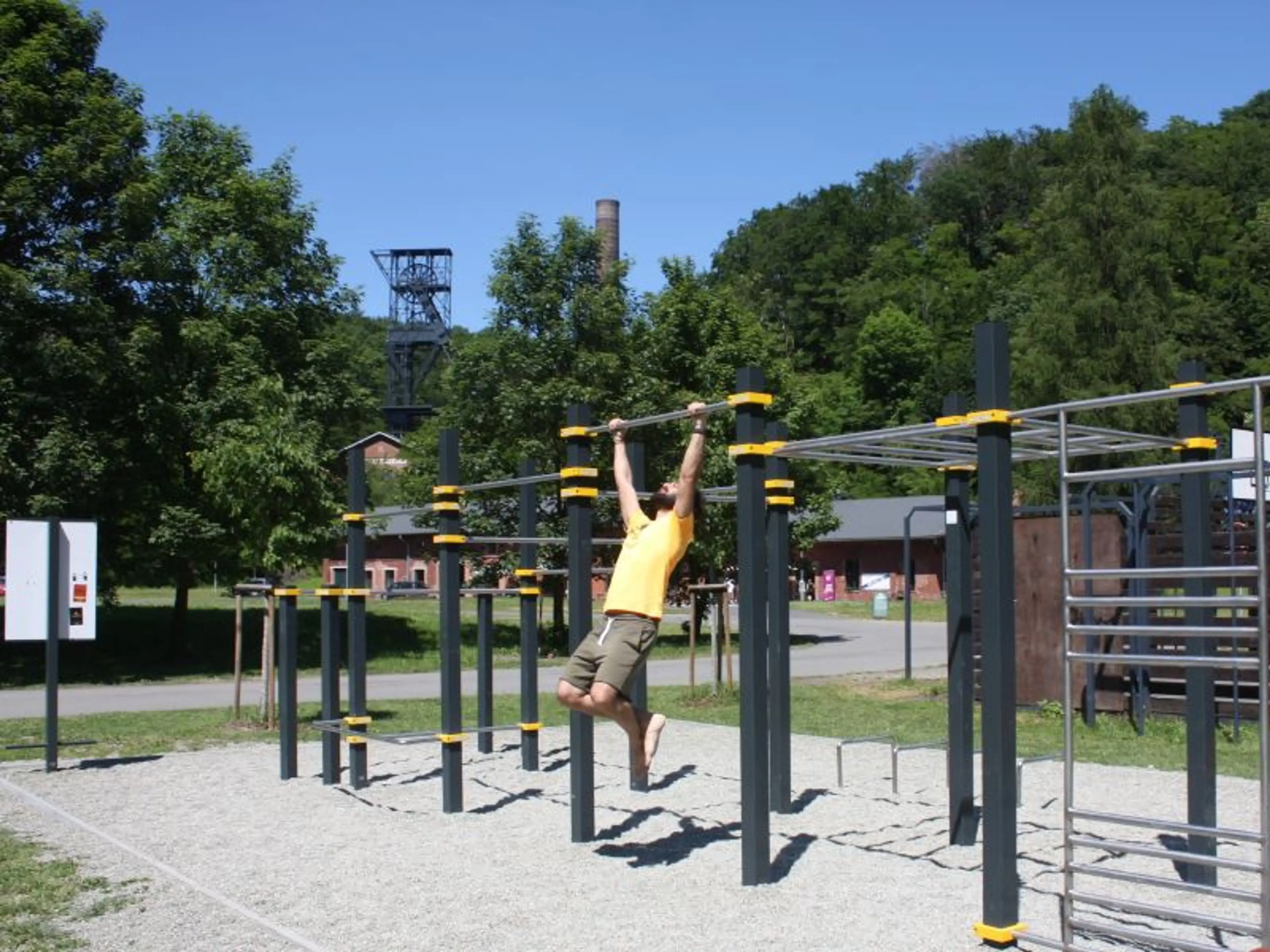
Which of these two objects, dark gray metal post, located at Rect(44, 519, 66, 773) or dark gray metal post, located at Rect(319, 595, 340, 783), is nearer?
dark gray metal post, located at Rect(319, 595, 340, 783)

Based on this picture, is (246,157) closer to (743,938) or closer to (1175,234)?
(743,938)

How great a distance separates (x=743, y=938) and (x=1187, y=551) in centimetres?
283

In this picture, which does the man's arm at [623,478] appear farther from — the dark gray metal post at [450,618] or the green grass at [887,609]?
the green grass at [887,609]

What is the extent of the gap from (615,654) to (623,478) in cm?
106

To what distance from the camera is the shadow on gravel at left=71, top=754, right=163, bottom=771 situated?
11500mm

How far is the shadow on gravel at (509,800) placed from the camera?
8883 millimetres

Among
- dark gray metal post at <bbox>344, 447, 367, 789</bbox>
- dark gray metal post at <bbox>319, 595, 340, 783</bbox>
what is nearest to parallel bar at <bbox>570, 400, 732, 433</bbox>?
dark gray metal post at <bbox>344, 447, 367, 789</bbox>

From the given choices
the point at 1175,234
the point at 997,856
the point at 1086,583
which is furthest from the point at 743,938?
the point at 1175,234

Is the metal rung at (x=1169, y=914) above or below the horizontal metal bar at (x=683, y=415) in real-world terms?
below

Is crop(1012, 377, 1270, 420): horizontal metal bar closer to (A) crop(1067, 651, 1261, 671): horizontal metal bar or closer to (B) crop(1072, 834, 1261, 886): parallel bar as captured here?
(A) crop(1067, 651, 1261, 671): horizontal metal bar

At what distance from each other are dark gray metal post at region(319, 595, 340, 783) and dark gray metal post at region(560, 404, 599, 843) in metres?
3.06

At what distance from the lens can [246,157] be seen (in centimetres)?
2872

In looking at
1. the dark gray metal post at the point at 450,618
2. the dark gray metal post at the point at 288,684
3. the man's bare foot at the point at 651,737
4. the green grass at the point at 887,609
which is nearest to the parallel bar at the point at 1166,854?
the man's bare foot at the point at 651,737

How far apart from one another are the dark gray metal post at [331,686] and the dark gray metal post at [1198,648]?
628 centimetres
